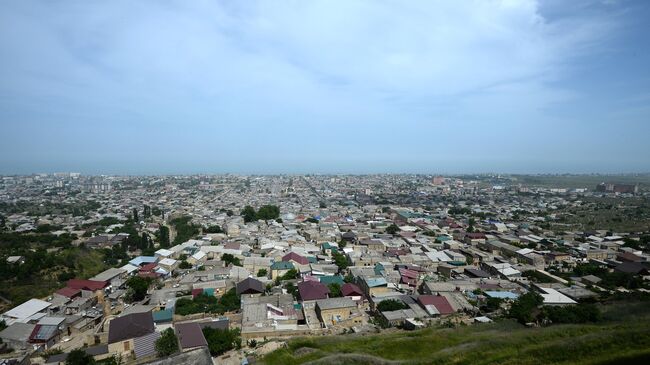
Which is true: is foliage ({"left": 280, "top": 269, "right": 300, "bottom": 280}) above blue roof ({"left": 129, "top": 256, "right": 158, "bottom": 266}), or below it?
above

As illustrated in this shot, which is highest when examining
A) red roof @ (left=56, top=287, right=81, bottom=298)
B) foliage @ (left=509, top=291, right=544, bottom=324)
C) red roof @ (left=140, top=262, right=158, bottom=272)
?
foliage @ (left=509, top=291, right=544, bottom=324)

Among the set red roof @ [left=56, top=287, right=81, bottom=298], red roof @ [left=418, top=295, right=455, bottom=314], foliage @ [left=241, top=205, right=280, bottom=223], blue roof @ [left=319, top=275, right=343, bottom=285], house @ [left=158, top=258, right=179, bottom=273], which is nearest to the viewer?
red roof @ [left=418, top=295, right=455, bottom=314]

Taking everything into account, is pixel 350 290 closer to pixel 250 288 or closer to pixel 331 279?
pixel 331 279

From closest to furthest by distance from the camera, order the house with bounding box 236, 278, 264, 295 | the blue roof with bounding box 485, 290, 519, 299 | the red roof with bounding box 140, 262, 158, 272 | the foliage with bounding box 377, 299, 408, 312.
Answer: the foliage with bounding box 377, 299, 408, 312
the blue roof with bounding box 485, 290, 519, 299
the house with bounding box 236, 278, 264, 295
the red roof with bounding box 140, 262, 158, 272

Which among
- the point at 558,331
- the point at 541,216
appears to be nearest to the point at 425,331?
the point at 558,331

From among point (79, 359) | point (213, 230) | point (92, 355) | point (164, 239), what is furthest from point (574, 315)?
point (213, 230)

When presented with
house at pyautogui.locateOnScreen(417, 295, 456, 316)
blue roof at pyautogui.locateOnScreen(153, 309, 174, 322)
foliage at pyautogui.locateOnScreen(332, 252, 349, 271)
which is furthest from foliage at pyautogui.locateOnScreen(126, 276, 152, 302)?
house at pyautogui.locateOnScreen(417, 295, 456, 316)

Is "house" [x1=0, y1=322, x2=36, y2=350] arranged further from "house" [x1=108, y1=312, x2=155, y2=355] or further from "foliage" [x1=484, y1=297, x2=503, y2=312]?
"foliage" [x1=484, y1=297, x2=503, y2=312]

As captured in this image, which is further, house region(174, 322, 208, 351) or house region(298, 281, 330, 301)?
house region(298, 281, 330, 301)
